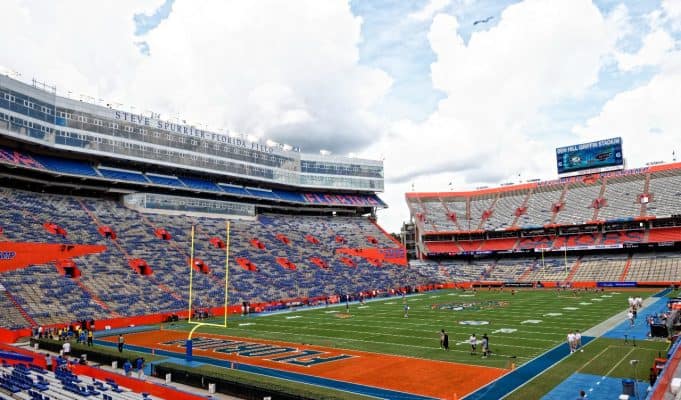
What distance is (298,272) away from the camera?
54.6m

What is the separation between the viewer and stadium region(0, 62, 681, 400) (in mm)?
20297

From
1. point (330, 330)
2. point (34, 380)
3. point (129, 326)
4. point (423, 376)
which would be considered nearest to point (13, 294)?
point (129, 326)

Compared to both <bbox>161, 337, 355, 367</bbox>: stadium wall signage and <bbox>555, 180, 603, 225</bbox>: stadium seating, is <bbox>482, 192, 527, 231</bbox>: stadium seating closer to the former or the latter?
<bbox>555, 180, 603, 225</bbox>: stadium seating

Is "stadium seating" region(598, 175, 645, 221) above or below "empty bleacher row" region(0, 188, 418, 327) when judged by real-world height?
above

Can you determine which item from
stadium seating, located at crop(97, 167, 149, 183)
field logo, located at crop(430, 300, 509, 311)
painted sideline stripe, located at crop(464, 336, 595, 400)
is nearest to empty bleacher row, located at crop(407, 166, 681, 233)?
field logo, located at crop(430, 300, 509, 311)

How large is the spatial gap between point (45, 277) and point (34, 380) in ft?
70.1

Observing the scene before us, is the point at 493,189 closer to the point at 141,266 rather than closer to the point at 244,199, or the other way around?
the point at 244,199

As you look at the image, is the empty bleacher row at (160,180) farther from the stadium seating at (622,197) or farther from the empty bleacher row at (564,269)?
the stadium seating at (622,197)

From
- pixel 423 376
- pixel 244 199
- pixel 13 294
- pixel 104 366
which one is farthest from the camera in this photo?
pixel 244 199

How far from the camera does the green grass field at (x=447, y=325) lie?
25656 mm

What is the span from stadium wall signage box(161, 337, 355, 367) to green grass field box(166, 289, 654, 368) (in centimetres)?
216

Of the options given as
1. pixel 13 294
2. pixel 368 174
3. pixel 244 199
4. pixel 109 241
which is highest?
pixel 368 174

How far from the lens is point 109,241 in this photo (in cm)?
4422

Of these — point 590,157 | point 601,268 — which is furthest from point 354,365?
point 590,157
